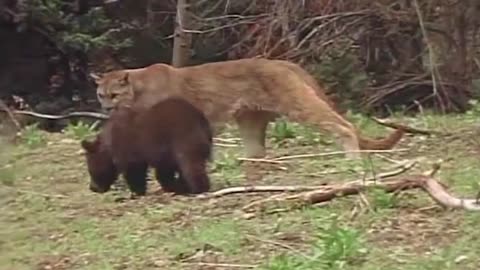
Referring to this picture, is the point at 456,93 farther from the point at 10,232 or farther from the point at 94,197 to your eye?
the point at 10,232

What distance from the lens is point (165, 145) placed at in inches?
329

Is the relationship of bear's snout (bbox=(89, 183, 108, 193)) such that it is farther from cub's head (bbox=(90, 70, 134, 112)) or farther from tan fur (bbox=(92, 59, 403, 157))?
cub's head (bbox=(90, 70, 134, 112))

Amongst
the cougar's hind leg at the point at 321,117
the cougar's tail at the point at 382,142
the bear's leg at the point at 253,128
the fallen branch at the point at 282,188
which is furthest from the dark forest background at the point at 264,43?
the fallen branch at the point at 282,188

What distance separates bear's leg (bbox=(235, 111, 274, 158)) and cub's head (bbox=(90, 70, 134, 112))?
0.96 meters

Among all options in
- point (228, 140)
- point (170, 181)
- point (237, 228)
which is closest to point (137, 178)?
point (170, 181)

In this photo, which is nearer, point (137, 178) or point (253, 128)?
point (137, 178)

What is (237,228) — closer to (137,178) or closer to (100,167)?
(137,178)

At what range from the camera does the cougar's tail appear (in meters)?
10.2

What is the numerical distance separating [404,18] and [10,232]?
1184 centimetres

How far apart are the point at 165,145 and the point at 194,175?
27 centimetres

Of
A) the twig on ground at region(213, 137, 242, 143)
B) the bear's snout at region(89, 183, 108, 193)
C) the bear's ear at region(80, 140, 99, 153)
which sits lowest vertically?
the twig on ground at region(213, 137, 242, 143)

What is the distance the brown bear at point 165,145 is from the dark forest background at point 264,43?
6.40 metres

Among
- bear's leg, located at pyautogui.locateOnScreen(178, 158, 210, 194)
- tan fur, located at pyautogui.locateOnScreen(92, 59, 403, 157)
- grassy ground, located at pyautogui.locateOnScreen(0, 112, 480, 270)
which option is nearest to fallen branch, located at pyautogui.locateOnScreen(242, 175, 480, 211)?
grassy ground, located at pyautogui.locateOnScreen(0, 112, 480, 270)

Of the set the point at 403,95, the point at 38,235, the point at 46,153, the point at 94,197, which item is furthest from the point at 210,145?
the point at 403,95
